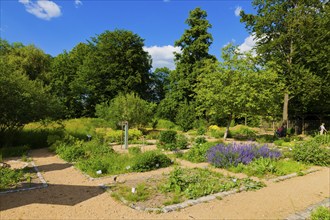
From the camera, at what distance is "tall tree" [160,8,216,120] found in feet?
95.1

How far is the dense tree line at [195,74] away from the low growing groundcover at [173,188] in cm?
825

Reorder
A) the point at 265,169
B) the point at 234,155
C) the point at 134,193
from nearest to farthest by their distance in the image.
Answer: the point at 134,193 < the point at 265,169 < the point at 234,155

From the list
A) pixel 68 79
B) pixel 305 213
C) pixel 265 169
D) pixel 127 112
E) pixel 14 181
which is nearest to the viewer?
pixel 305 213

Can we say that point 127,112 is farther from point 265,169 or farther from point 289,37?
point 289,37

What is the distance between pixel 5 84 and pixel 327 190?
1299 centimetres

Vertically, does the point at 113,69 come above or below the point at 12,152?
above

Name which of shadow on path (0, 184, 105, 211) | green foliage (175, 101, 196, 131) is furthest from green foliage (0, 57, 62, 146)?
→ green foliage (175, 101, 196, 131)

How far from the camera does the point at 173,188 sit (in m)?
6.15

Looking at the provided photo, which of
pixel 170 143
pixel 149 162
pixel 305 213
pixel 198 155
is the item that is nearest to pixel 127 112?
pixel 170 143

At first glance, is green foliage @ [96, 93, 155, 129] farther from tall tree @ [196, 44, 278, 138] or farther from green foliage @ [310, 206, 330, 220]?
green foliage @ [310, 206, 330, 220]

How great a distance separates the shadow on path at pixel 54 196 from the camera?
5.41 metres

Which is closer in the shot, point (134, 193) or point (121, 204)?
point (121, 204)

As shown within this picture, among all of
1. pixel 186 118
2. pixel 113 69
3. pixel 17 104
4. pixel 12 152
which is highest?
pixel 113 69

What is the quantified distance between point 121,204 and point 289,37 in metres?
19.9
